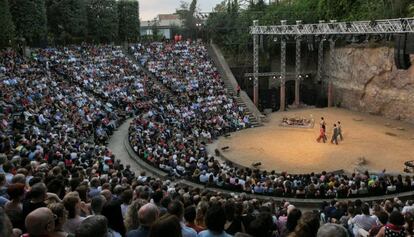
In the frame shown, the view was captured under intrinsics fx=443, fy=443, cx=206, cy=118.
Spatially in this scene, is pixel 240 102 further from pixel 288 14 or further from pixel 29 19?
pixel 29 19

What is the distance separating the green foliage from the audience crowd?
424 centimetres

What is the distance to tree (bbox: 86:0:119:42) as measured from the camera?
43.4 m

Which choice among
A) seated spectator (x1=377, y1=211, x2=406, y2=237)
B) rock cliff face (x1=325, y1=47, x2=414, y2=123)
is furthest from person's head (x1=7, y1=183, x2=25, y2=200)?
rock cliff face (x1=325, y1=47, x2=414, y2=123)

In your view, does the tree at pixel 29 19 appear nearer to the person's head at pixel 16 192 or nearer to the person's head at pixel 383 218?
the person's head at pixel 16 192

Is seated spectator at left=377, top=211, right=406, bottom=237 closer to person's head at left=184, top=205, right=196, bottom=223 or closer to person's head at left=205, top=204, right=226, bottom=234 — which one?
person's head at left=205, top=204, right=226, bottom=234

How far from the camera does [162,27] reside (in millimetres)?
57938

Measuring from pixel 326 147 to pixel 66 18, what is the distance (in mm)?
27959

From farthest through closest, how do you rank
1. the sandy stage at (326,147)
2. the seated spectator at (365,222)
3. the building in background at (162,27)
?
the building in background at (162,27), the sandy stage at (326,147), the seated spectator at (365,222)

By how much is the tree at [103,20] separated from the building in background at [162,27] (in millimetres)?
6444

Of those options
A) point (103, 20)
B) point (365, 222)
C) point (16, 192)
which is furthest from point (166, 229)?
point (103, 20)

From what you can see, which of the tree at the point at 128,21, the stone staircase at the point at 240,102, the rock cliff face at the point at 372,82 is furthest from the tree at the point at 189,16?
the rock cliff face at the point at 372,82

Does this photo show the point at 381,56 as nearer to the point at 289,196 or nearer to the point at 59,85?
the point at 289,196

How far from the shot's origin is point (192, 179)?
681 inches

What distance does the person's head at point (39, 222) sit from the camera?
4645mm
